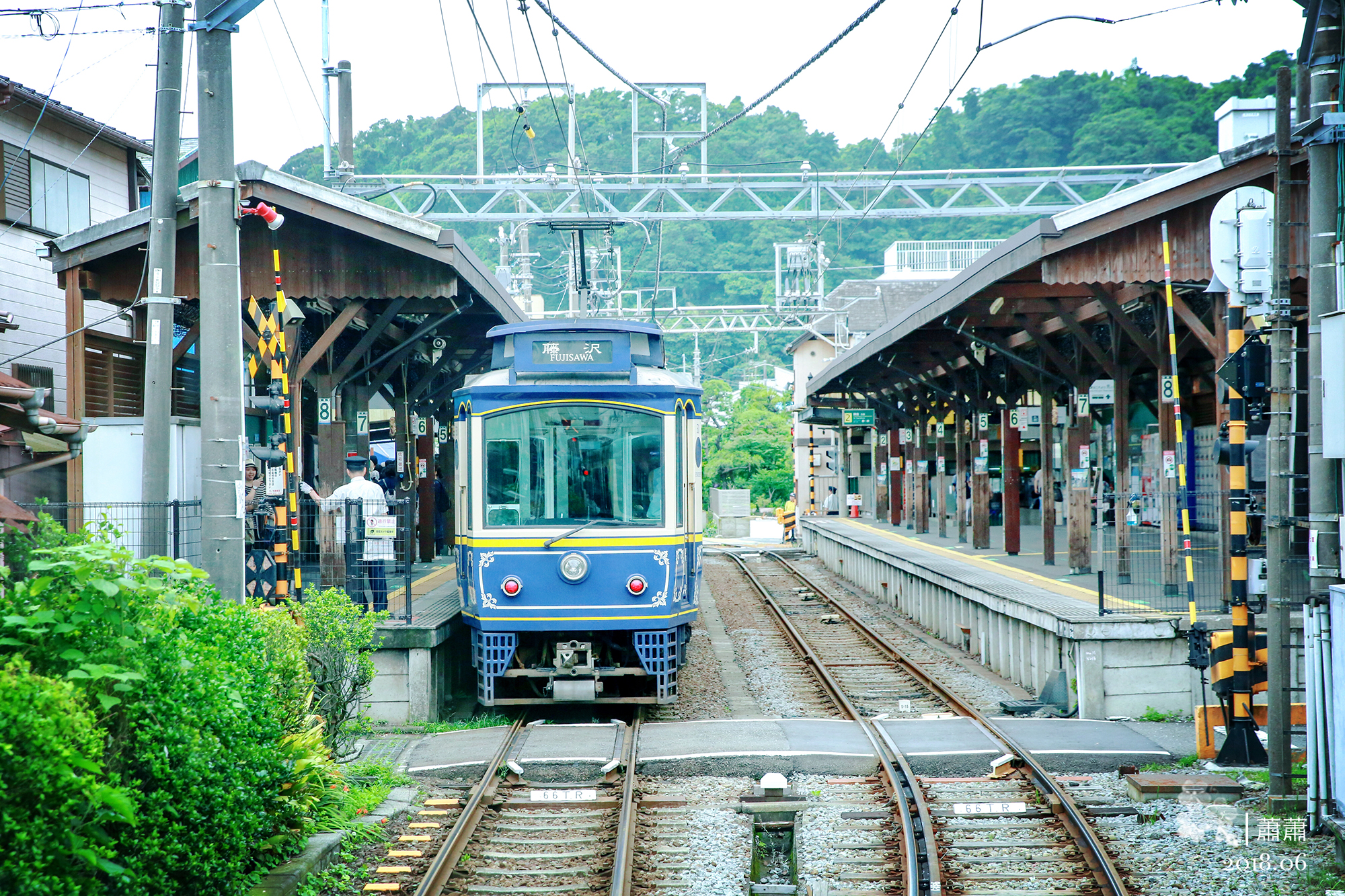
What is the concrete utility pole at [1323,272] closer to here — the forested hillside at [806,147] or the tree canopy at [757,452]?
the forested hillside at [806,147]

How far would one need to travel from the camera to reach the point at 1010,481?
694 inches

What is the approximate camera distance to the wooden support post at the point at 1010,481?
1750 cm

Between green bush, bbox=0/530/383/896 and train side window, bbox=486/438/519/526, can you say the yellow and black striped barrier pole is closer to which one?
train side window, bbox=486/438/519/526

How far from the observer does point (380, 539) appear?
393 inches

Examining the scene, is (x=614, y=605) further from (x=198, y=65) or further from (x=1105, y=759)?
(x=198, y=65)

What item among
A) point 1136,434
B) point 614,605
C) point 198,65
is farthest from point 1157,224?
point 1136,434

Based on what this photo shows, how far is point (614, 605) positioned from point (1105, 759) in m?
3.78

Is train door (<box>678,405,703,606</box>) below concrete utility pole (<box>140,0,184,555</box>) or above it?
below

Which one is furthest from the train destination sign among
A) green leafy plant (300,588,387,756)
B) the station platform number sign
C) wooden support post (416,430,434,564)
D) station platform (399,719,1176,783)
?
the station platform number sign

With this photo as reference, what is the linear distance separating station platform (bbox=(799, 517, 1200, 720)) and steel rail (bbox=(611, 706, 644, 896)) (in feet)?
13.1

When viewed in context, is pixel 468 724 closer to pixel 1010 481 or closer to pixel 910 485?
pixel 1010 481

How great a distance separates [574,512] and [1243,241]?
5.19 m

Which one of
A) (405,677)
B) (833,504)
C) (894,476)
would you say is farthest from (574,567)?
(833,504)

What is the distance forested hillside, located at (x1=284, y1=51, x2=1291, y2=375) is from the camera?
97.3ft
